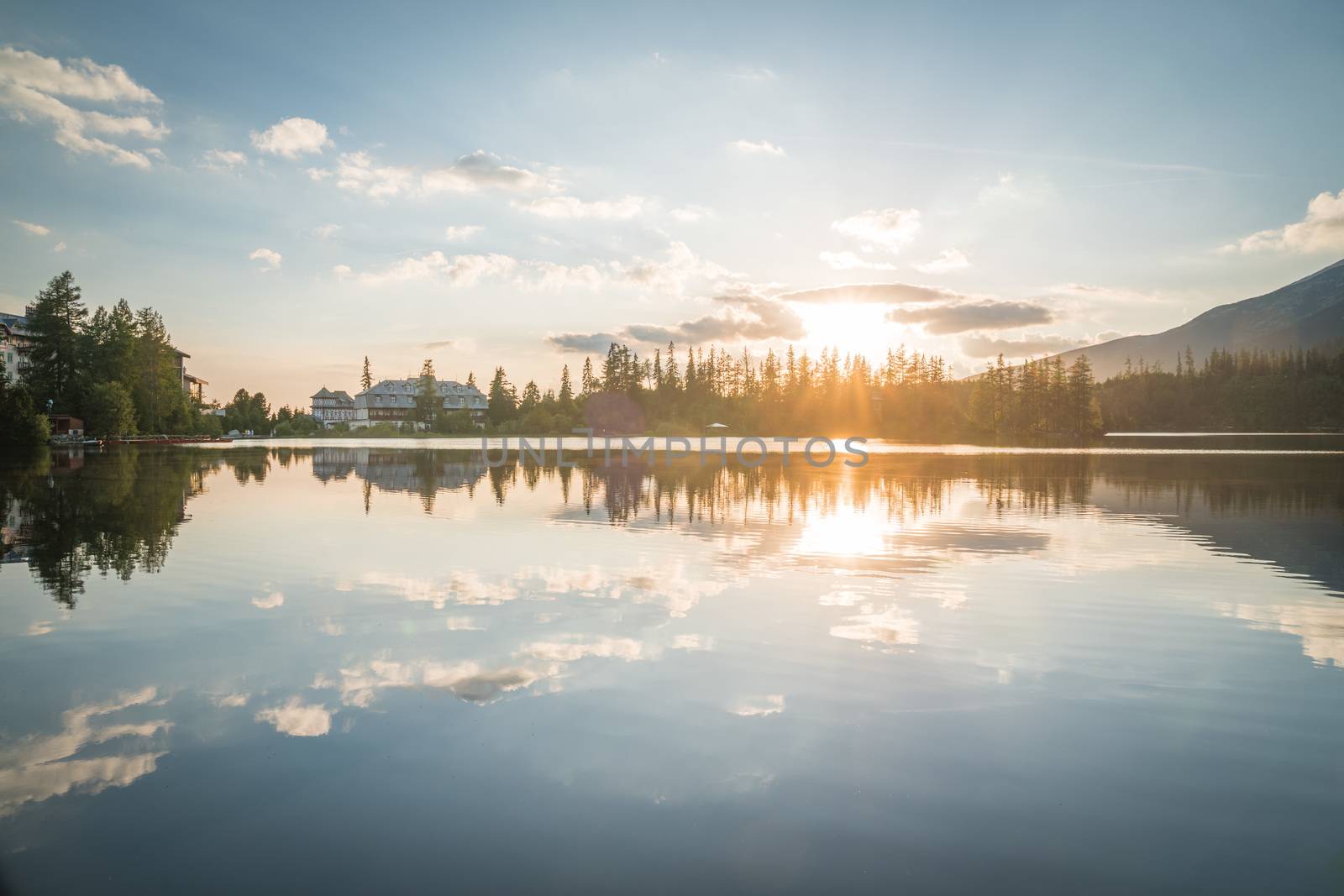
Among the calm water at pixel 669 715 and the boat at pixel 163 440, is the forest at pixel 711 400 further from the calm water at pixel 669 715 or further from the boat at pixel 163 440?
the calm water at pixel 669 715

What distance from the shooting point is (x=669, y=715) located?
7.52 meters

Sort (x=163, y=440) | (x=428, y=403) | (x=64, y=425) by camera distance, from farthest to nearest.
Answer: (x=428, y=403)
(x=163, y=440)
(x=64, y=425)

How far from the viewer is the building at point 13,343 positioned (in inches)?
3812

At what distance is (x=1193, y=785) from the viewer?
6.20 m

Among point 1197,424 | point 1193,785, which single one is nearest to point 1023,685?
point 1193,785

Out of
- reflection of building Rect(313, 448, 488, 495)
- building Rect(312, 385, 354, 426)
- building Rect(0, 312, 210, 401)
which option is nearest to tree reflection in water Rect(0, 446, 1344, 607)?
reflection of building Rect(313, 448, 488, 495)

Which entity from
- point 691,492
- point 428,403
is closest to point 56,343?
point 428,403

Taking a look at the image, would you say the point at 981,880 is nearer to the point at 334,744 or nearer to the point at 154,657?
the point at 334,744

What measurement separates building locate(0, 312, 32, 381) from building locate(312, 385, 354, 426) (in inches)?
3199

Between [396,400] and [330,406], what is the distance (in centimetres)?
2673

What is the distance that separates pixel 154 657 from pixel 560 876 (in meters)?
7.03

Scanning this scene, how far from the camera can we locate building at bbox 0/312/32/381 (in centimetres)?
9681

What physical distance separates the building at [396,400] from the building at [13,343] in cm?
6536

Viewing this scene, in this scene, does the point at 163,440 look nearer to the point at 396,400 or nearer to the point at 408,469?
the point at 408,469
